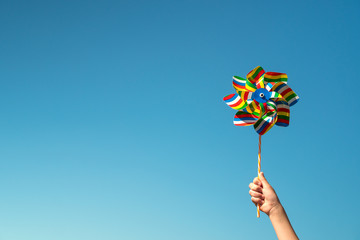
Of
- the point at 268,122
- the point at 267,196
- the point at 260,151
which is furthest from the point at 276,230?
the point at 268,122

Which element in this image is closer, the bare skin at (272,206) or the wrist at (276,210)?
the bare skin at (272,206)

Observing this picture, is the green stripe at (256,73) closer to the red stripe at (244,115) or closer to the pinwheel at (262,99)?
the pinwheel at (262,99)

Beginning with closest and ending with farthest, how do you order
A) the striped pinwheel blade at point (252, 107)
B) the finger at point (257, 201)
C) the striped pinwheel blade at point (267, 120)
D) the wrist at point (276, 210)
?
the wrist at point (276, 210) < the finger at point (257, 201) < the striped pinwheel blade at point (267, 120) < the striped pinwheel blade at point (252, 107)

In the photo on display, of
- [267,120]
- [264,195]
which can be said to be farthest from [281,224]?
[267,120]

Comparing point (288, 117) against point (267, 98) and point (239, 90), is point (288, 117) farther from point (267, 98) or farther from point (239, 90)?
point (239, 90)

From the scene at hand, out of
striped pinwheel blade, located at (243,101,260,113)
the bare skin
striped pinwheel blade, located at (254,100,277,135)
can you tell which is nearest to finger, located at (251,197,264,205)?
the bare skin

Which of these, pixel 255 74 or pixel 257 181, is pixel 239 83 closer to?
pixel 255 74

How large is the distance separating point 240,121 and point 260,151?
0.64 meters

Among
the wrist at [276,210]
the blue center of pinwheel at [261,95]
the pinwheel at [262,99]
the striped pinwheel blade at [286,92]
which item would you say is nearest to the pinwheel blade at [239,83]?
the pinwheel at [262,99]

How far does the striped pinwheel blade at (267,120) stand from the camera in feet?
15.4

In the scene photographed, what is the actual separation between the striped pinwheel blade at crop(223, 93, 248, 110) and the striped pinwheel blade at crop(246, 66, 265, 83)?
1.04 feet

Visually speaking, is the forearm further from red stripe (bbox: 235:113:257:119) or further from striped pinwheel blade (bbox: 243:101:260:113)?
striped pinwheel blade (bbox: 243:101:260:113)

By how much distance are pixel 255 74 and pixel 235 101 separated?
1.58 ft

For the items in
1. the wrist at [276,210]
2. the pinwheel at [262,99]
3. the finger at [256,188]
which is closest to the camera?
the wrist at [276,210]
